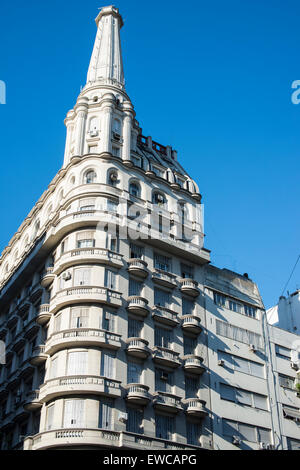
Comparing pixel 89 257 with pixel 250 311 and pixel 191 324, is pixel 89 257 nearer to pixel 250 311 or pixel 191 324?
pixel 191 324

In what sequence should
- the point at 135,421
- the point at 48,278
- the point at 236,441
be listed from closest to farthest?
1. the point at 135,421
2. the point at 236,441
3. the point at 48,278

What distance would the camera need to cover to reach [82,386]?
1630 inches

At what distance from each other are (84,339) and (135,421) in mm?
6619

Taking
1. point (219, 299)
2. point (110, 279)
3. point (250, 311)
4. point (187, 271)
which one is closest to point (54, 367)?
point (110, 279)

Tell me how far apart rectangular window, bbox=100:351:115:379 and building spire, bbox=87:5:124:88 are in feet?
94.1

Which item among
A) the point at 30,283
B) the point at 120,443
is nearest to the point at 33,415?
the point at 120,443

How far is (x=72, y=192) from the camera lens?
172 feet

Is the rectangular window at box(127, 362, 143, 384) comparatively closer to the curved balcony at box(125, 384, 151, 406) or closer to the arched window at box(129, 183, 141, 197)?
the curved balcony at box(125, 384, 151, 406)

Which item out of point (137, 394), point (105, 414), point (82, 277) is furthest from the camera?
point (82, 277)

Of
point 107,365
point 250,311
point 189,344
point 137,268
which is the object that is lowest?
point 107,365

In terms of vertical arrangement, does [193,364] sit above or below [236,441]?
above

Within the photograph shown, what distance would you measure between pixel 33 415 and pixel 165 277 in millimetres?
14673

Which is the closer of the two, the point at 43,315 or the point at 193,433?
the point at 193,433

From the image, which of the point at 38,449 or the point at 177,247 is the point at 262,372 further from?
the point at 38,449
